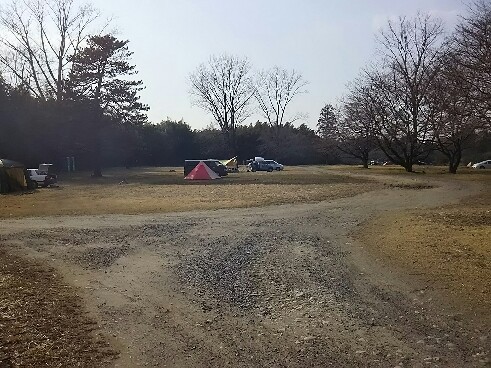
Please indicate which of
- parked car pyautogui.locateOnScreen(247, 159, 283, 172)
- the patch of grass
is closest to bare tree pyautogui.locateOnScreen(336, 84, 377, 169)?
parked car pyautogui.locateOnScreen(247, 159, 283, 172)

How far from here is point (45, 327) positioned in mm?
6625

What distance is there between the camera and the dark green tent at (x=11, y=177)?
31656 mm

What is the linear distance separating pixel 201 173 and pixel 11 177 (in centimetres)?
1603

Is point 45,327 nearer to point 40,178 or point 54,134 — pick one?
point 40,178

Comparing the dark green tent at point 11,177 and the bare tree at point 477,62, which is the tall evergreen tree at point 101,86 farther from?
the bare tree at point 477,62

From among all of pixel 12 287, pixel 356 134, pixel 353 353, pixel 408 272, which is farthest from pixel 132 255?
pixel 356 134

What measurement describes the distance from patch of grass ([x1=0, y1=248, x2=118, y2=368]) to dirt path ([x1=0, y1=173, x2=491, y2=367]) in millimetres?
236

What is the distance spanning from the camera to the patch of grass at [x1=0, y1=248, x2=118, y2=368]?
558cm

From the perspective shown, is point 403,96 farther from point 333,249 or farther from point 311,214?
point 333,249

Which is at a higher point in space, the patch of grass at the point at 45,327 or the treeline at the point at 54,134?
the treeline at the point at 54,134

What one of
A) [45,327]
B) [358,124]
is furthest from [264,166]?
[45,327]

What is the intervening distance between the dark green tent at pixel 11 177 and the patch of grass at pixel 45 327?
24.0 metres

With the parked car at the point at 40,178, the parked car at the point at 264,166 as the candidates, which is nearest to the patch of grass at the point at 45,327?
the parked car at the point at 40,178

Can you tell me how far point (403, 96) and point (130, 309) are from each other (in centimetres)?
4695
